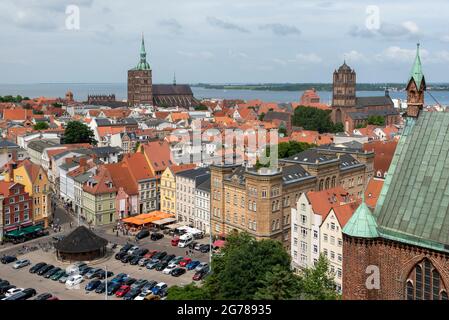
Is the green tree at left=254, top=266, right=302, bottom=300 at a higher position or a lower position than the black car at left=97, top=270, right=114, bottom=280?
higher

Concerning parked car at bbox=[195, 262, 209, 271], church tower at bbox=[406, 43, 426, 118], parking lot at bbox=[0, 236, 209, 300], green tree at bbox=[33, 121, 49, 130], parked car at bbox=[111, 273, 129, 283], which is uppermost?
church tower at bbox=[406, 43, 426, 118]

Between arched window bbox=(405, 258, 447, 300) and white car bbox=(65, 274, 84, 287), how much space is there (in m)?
27.2

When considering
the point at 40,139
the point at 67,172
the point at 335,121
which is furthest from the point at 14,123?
the point at 335,121

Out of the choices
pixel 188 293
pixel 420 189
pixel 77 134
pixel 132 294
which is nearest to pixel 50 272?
pixel 132 294

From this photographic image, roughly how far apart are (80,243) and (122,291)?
9.27m

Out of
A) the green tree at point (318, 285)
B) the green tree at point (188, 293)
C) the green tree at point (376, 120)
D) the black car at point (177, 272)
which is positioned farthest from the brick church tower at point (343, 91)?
the green tree at point (188, 293)

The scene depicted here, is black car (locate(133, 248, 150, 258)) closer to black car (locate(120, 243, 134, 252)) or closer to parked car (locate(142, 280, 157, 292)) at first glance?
black car (locate(120, 243, 134, 252))

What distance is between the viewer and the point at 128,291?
39.7 meters

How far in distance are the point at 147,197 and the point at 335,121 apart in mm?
86708

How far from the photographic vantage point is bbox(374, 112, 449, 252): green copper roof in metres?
20.6

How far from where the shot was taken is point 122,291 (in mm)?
39469

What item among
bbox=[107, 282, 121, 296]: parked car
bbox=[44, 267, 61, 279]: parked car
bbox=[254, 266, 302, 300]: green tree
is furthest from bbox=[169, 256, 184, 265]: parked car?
bbox=[254, 266, 302, 300]: green tree

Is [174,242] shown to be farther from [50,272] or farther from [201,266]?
[50,272]
